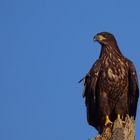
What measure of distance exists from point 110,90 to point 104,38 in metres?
1.53

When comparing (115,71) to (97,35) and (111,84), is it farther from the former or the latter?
(97,35)

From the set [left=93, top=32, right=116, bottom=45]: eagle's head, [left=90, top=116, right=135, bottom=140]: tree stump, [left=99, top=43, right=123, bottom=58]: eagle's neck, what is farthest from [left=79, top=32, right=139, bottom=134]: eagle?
[left=90, top=116, right=135, bottom=140]: tree stump

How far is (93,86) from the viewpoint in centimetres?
1128

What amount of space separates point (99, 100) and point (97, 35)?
1.71m

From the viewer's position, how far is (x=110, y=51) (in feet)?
38.4

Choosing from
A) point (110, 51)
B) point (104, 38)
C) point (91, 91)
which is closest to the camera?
point (91, 91)

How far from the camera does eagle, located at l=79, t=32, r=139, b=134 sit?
36.5 feet

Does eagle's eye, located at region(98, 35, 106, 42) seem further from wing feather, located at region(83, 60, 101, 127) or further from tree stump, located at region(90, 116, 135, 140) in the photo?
tree stump, located at region(90, 116, 135, 140)

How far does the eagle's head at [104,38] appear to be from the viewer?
473 inches

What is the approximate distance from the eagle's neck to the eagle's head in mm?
100

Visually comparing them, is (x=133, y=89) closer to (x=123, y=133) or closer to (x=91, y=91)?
(x=91, y=91)

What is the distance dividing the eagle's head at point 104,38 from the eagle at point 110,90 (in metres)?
0.65

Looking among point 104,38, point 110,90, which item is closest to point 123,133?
point 110,90

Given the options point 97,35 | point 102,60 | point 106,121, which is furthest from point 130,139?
point 97,35
